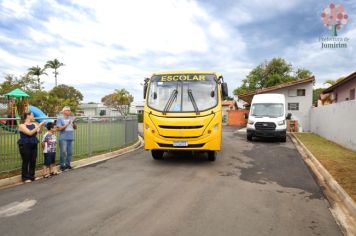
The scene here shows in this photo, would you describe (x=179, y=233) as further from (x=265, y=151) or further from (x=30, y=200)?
(x=265, y=151)

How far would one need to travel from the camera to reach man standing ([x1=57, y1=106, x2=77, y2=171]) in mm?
8117

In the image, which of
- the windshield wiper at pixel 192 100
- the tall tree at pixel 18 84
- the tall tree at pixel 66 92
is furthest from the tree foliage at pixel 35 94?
the windshield wiper at pixel 192 100

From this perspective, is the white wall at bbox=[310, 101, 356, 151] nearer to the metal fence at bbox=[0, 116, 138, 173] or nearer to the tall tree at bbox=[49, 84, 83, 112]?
the metal fence at bbox=[0, 116, 138, 173]

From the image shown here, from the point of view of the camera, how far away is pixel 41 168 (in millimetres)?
7883

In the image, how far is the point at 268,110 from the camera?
16922 millimetres

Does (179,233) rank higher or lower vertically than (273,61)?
lower

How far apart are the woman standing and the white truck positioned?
11888 millimetres

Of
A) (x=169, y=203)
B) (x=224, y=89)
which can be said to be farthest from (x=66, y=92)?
(x=169, y=203)

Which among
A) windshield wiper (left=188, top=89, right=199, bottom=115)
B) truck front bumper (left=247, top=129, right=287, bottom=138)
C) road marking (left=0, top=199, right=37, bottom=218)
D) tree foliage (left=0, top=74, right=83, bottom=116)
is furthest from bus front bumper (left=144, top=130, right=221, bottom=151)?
tree foliage (left=0, top=74, right=83, bottom=116)

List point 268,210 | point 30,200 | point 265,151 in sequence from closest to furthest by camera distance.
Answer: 1. point 268,210
2. point 30,200
3. point 265,151

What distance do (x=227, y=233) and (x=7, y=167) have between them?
19.3ft

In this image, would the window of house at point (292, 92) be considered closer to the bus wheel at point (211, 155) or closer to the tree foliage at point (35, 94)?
the bus wheel at point (211, 155)

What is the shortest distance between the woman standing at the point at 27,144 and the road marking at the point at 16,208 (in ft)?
5.43

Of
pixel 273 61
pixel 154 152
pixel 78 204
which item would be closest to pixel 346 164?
pixel 154 152
